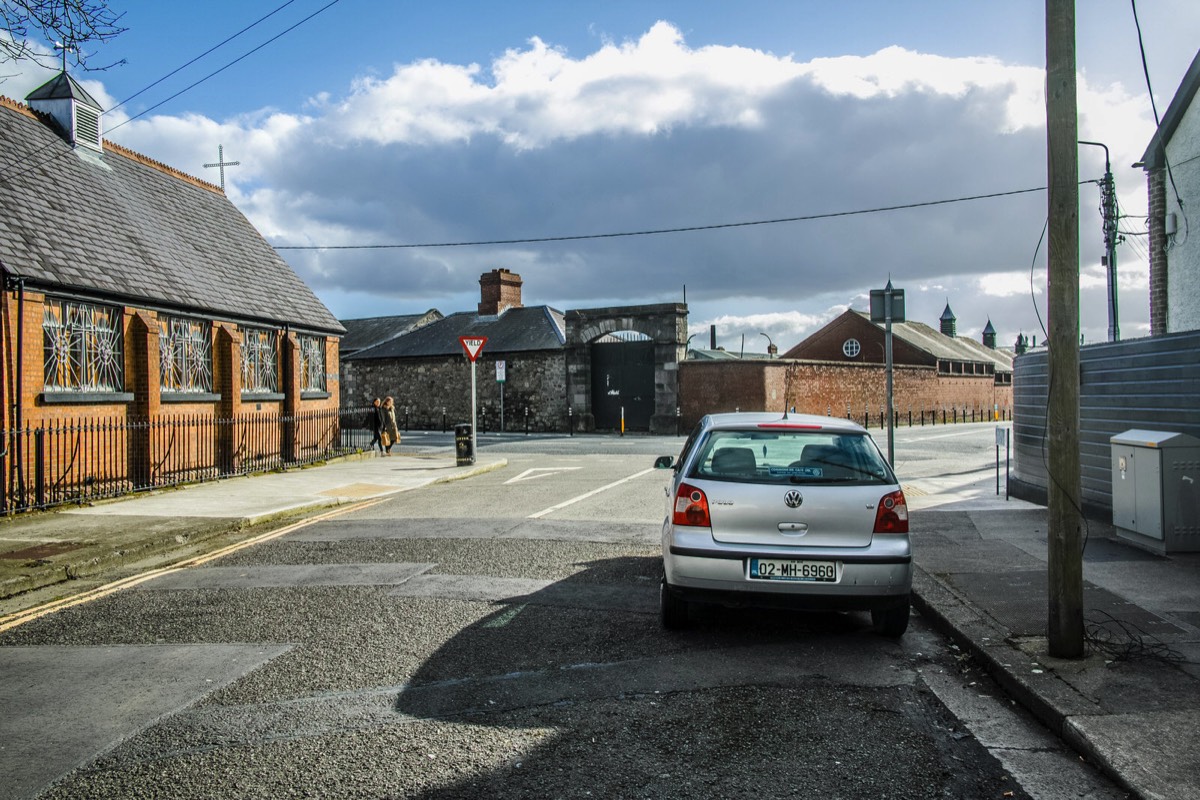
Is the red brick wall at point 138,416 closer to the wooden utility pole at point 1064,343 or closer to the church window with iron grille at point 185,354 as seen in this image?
the church window with iron grille at point 185,354

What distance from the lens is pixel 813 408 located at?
38188 millimetres

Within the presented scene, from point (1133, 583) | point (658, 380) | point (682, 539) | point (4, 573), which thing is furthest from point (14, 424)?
point (658, 380)

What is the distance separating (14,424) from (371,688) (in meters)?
11.0

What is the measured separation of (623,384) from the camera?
3516 centimetres

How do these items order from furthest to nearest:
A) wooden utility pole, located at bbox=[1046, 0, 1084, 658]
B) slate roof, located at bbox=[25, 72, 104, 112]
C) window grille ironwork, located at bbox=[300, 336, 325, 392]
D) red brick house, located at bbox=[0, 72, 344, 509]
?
1. window grille ironwork, located at bbox=[300, 336, 325, 392]
2. slate roof, located at bbox=[25, 72, 104, 112]
3. red brick house, located at bbox=[0, 72, 344, 509]
4. wooden utility pole, located at bbox=[1046, 0, 1084, 658]

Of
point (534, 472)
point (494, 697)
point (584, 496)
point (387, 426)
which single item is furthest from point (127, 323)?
point (494, 697)

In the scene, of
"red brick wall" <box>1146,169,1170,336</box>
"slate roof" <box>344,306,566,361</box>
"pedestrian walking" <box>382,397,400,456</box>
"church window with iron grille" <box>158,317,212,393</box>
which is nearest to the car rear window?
"red brick wall" <box>1146,169,1170,336</box>

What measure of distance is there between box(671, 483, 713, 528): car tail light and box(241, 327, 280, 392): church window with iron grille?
15808mm

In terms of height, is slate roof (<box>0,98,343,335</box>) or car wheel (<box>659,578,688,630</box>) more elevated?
slate roof (<box>0,98,343,335</box>)

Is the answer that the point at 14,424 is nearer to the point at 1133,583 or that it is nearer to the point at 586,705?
the point at 586,705

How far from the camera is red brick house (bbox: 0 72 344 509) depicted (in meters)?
13.4

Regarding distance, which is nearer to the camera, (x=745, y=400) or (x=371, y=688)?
(x=371, y=688)

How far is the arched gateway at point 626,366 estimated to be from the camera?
1335 inches

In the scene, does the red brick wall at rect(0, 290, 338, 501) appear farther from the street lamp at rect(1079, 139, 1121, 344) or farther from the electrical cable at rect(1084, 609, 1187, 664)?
the street lamp at rect(1079, 139, 1121, 344)
